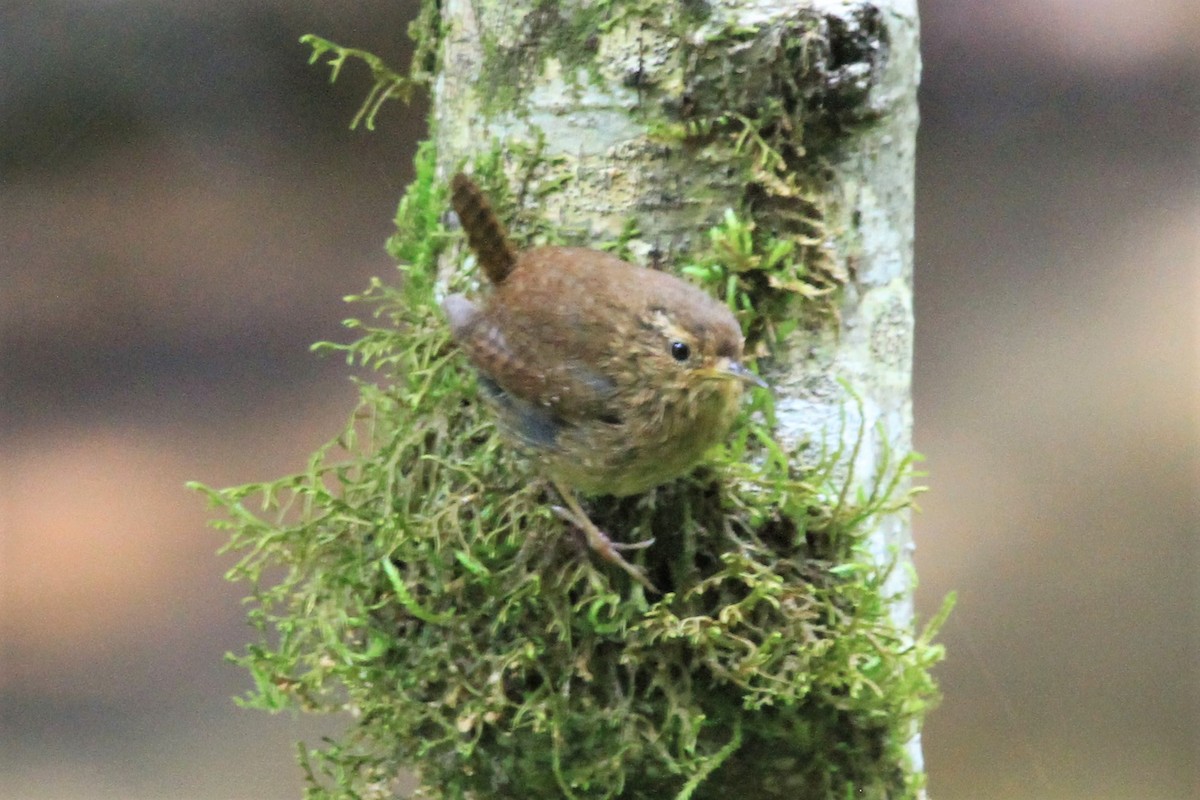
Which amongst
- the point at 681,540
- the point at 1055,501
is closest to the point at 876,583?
the point at 681,540

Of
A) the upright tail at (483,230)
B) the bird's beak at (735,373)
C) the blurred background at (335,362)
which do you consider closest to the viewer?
the bird's beak at (735,373)

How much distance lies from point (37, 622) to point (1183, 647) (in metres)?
2.82

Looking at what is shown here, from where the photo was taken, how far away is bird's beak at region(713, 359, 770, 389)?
1.22 meters

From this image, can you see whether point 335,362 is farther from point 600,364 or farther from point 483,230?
point 600,364

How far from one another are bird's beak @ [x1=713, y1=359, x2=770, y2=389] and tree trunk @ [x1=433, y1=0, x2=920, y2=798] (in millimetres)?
210

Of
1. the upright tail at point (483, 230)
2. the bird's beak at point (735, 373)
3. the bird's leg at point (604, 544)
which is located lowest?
the bird's leg at point (604, 544)

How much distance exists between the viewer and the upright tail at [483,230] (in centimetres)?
133

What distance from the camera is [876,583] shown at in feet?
4.59

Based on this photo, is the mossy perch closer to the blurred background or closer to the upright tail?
the upright tail

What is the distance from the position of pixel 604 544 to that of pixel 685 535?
123 millimetres

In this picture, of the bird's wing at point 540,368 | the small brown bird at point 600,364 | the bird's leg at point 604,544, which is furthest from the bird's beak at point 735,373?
the bird's leg at point 604,544

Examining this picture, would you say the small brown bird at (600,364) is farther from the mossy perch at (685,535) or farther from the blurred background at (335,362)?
the blurred background at (335,362)

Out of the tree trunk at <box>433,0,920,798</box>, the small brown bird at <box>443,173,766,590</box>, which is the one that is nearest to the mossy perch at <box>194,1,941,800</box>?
the tree trunk at <box>433,0,920,798</box>

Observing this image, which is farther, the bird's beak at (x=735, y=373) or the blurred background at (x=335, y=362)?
the blurred background at (x=335, y=362)
